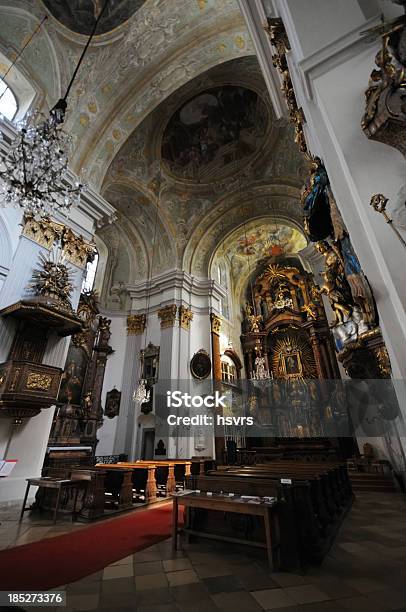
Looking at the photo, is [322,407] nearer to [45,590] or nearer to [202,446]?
[202,446]

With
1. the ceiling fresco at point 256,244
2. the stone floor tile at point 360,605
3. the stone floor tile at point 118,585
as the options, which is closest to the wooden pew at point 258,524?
the stone floor tile at point 360,605

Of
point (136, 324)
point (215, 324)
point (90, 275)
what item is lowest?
point (136, 324)

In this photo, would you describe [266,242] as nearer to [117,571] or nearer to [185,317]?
[185,317]

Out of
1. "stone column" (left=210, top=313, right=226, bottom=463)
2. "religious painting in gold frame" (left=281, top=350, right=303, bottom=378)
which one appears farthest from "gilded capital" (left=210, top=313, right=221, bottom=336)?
"religious painting in gold frame" (left=281, top=350, right=303, bottom=378)

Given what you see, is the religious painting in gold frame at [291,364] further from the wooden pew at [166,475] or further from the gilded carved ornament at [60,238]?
the gilded carved ornament at [60,238]

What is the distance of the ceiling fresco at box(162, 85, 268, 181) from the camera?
32.6ft

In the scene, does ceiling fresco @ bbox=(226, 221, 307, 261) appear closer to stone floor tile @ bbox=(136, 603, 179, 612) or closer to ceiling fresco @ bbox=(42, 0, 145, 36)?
ceiling fresco @ bbox=(42, 0, 145, 36)

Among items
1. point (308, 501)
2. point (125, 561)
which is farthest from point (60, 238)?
point (308, 501)

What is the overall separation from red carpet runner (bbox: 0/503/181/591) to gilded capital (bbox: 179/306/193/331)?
7337mm

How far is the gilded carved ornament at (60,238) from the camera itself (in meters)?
6.07

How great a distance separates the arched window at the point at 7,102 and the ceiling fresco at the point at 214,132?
5.06 m

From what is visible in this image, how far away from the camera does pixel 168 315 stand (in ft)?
35.3

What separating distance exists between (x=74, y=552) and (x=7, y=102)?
31.0 feet

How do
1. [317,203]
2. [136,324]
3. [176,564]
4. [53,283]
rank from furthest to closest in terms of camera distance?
[136,324], [53,283], [317,203], [176,564]
